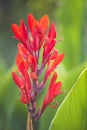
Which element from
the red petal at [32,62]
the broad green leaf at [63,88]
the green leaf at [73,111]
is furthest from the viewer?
the broad green leaf at [63,88]

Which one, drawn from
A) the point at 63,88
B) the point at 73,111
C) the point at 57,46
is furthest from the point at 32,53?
the point at 57,46

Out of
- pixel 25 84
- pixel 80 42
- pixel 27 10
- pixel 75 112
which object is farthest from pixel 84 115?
pixel 27 10

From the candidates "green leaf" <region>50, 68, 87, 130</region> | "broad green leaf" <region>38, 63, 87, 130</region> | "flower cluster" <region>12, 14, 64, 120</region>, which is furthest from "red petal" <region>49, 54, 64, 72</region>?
"broad green leaf" <region>38, 63, 87, 130</region>

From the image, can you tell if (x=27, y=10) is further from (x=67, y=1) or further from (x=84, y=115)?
(x=84, y=115)

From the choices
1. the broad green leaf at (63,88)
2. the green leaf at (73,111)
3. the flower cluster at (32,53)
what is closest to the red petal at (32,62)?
the flower cluster at (32,53)

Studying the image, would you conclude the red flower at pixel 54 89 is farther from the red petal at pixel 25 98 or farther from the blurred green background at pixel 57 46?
the blurred green background at pixel 57 46

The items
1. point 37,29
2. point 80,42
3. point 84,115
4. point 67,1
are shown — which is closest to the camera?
point 37,29
